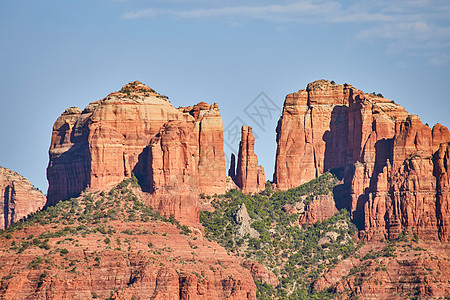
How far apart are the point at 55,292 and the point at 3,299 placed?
598 cm

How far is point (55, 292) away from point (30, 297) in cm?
291

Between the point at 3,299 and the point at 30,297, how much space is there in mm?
3137

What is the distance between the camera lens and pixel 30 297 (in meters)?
199

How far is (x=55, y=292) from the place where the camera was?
655 feet

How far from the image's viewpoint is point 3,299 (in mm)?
198375
